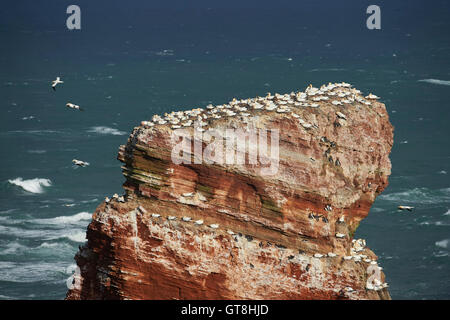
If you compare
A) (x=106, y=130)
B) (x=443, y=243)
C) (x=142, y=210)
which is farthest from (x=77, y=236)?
(x=142, y=210)

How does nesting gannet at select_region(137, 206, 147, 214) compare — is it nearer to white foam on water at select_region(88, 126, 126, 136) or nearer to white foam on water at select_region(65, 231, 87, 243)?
white foam on water at select_region(65, 231, 87, 243)

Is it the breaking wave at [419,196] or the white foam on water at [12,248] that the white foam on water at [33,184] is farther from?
the breaking wave at [419,196]

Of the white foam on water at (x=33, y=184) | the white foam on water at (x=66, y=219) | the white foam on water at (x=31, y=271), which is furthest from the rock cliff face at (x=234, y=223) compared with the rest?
the white foam on water at (x=33, y=184)

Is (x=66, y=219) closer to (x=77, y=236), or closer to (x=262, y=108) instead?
(x=77, y=236)

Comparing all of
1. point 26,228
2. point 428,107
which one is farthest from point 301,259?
point 428,107

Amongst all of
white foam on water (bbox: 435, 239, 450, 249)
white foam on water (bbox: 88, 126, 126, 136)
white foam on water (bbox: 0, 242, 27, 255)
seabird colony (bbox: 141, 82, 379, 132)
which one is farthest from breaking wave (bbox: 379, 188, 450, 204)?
seabird colony (bbox: 141, 82, 379, 132)
